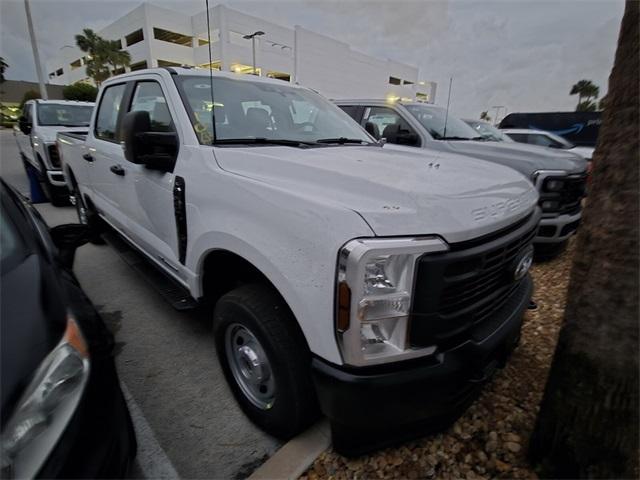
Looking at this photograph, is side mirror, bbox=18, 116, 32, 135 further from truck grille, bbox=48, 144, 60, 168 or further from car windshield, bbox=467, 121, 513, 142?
car windshield, bbox=467, 121, 513, 142

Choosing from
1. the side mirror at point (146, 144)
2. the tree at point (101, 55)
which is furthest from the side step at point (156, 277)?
the tree at point (101, 55)

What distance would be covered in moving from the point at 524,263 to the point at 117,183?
3278mm

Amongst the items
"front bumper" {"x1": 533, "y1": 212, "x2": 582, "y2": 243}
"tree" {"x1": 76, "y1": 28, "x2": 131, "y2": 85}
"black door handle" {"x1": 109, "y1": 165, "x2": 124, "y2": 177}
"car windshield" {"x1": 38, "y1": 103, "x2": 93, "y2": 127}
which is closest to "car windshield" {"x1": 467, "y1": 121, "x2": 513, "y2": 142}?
"front bumper" {"x1": 533, "y1": 212, "x2": 582, "y2": 243}

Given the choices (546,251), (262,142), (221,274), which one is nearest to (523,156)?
(546,251)

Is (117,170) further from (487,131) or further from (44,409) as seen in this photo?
(487,131)

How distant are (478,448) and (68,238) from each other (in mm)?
2586

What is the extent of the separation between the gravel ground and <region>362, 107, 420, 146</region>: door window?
124 inches

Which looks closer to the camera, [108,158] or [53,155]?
[108,158]

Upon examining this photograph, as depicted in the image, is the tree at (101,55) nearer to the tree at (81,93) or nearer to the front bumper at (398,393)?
the tree at (81,93)

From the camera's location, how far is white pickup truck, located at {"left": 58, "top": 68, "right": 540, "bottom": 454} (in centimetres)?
138

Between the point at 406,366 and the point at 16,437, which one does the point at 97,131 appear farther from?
the point at 406,366

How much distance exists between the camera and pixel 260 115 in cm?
267

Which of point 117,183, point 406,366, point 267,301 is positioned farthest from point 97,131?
point 406,366

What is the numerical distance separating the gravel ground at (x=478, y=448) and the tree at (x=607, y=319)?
24cm
